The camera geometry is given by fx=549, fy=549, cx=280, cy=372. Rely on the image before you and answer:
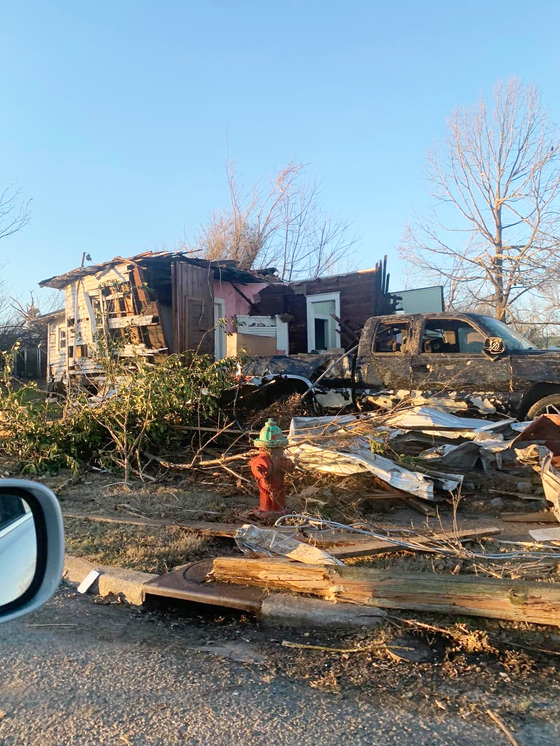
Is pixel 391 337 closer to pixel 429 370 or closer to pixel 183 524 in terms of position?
pixel 429 370

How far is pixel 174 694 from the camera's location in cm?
253

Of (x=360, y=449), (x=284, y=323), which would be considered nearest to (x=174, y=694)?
(x=360, y=449)

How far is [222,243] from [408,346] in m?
21.2

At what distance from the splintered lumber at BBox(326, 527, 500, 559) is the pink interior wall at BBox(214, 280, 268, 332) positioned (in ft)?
39.3

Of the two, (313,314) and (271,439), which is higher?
(313,314)

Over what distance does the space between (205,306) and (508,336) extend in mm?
8980

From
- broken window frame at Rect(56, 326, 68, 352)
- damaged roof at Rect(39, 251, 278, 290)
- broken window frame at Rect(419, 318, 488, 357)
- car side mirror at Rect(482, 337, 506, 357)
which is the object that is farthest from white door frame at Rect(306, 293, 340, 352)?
car side mirror at Rect(482, 337, 506, 357)

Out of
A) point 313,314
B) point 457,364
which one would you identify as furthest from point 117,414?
point 313,314

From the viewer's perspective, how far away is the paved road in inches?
86.7

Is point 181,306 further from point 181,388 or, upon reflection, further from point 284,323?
point 181,388

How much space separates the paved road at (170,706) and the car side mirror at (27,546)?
84cm

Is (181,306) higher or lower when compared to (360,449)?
higher

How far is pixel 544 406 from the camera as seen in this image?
705cm

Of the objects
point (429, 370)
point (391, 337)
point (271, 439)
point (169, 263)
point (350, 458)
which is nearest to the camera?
point (271, 439)
